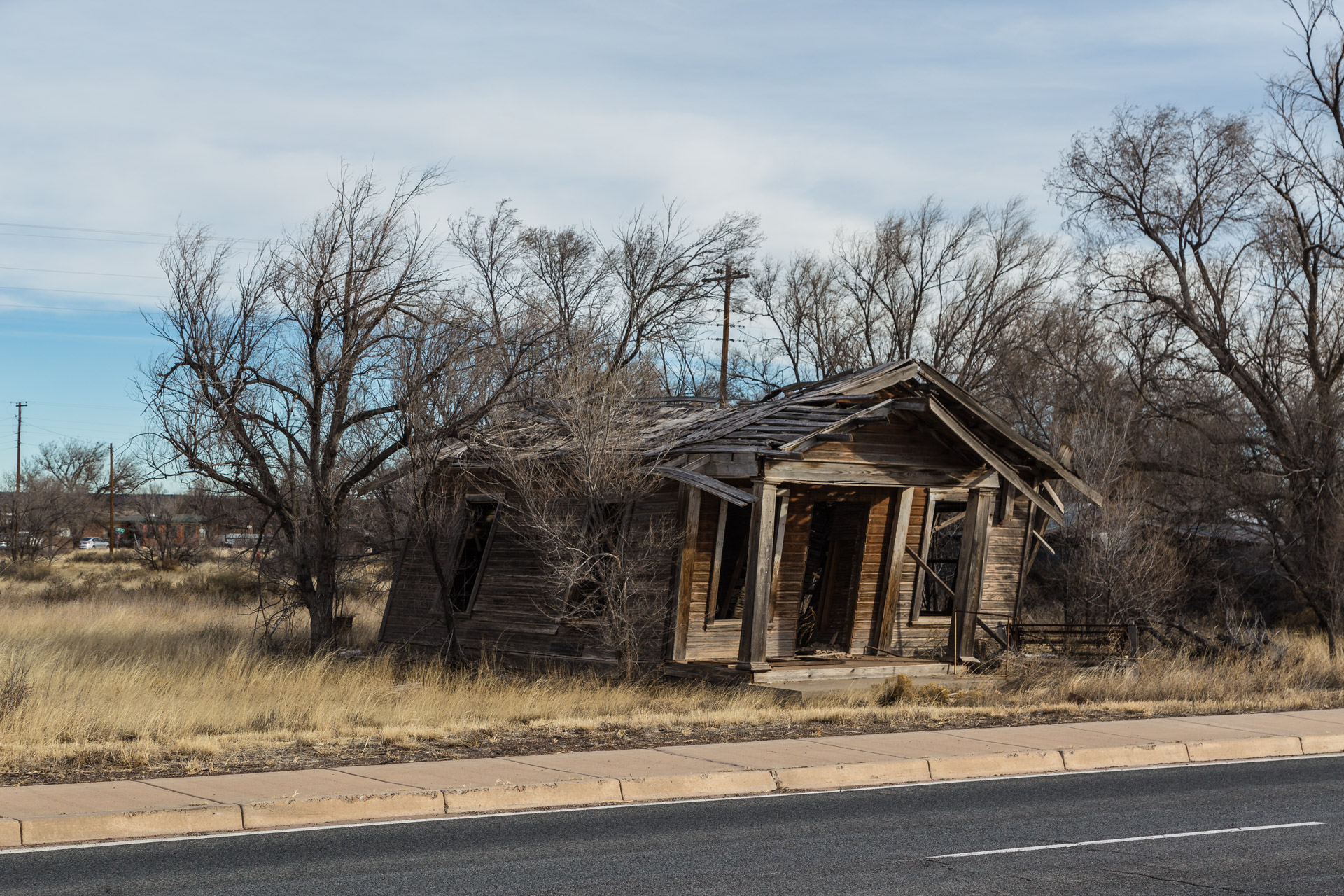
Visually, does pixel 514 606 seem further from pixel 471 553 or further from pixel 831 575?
pixel 831 575

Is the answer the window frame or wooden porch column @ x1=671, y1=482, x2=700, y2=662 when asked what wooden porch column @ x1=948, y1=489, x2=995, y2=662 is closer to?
wooden porch column @ x1=671, y1=482, x2=700, y2=662

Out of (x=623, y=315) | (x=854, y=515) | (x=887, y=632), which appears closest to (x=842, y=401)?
(x=854, y=515)

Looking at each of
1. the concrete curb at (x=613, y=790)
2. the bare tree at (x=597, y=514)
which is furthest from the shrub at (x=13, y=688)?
the bare tree at (x=597, y=514)

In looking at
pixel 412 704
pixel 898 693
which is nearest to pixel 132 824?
pixel 412 704

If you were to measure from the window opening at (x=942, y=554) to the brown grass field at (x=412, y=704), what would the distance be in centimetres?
286

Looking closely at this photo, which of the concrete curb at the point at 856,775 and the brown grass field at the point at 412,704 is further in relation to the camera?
the brown grass field at the point at 412,704

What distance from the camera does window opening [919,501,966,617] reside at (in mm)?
20078

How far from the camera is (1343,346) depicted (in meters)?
25.4

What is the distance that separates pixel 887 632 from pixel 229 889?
13.2 metres

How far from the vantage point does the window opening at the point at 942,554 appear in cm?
2008

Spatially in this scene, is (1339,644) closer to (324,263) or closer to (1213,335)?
(1213,335)

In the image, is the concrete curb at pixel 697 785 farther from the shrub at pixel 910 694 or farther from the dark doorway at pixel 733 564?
the dark doorway at pixel 733 564

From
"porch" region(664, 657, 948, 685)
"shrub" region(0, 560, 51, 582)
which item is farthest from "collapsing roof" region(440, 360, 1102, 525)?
"shrub" region(0, 560, 51, 582)

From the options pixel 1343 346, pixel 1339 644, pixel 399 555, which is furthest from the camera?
pixel 1343 346
